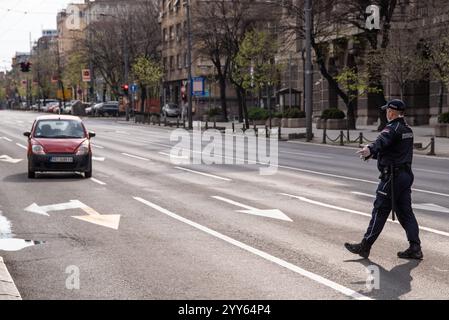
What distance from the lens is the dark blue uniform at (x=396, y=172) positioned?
8781mm

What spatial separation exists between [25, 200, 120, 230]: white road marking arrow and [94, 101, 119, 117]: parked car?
3049 inches

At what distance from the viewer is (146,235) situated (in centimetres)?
1079

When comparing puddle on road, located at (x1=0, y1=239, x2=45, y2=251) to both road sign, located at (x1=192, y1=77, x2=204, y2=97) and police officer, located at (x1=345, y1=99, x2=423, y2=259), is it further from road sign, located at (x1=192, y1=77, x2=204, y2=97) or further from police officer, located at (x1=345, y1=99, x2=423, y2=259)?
road sign, located at (x1=192, y1=77, x2=204, y2=97)

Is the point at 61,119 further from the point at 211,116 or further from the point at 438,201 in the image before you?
the point at 211,116

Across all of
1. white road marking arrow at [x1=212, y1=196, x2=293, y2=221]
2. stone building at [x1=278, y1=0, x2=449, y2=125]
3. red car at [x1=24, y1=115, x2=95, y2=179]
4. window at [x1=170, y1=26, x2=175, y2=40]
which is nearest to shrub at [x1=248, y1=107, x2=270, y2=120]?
stone building at [x1=278, y1=0, x2=449, y2=125]

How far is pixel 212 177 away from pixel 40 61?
120859mm

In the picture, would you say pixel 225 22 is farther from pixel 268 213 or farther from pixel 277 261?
pixel 277 261

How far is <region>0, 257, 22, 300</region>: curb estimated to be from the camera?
7.03 m

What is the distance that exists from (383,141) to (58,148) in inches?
471

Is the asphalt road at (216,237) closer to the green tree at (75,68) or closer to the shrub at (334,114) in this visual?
the shrub at (334,114)

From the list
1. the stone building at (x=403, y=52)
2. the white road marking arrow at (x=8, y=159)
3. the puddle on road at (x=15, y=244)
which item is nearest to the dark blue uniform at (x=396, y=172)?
the puddle on road at (x=15, y=244)

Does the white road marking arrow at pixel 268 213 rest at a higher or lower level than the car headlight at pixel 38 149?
lower

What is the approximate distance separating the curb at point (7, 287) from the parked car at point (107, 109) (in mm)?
83903

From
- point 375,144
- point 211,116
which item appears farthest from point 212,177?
point 211,116
